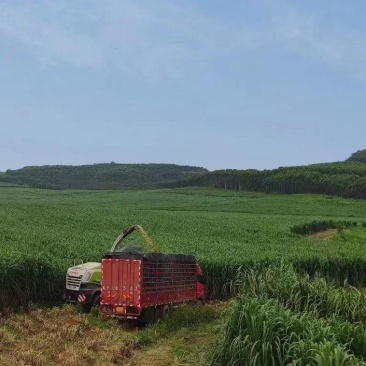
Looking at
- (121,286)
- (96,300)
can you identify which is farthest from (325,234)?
(121,286)

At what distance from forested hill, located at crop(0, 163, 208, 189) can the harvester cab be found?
4828 inches

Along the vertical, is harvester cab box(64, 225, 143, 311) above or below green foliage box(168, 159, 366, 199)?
below

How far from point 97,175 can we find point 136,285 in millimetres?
153979

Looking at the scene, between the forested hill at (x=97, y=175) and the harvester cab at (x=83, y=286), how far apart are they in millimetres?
122626

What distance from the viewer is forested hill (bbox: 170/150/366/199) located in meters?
114

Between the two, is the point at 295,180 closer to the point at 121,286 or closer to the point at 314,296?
the point at 121,286

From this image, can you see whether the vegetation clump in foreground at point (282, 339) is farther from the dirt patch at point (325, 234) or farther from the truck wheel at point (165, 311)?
the dirt patch at point (325, 234)

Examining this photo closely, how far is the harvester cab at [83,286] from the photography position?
16031 millimetres

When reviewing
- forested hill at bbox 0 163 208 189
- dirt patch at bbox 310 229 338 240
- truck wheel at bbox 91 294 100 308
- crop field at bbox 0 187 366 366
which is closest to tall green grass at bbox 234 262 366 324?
crop field at bbox 0 187 366 366

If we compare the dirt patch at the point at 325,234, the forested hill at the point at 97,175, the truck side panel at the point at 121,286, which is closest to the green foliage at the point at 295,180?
the forested hill at the point at 97,175

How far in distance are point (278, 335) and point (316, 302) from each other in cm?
338

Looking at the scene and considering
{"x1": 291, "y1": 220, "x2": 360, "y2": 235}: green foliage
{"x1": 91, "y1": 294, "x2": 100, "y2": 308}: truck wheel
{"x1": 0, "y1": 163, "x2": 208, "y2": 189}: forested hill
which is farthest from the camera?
{"x1": 0, "y1": 163, "x2": 208, "y2": 189}: forested hill

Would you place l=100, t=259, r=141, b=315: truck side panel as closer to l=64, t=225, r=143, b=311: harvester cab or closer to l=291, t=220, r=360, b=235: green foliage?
l=64, t=225, r=143, b=311: harvester cab

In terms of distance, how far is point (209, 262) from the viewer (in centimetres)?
2109
